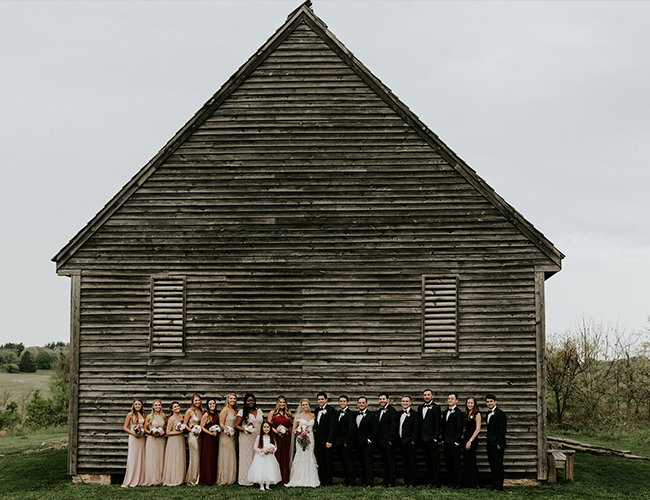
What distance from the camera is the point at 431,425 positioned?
12047mm

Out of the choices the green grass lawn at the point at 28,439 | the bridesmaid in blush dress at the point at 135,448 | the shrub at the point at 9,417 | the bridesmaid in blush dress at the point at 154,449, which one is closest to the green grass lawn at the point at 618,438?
the bridesmaid in blush dress at the point at 154,449

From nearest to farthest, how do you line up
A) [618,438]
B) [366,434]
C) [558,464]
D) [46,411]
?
[366,434], [558,464], [618,438], [46,411]

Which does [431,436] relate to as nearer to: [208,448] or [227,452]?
[227,452]

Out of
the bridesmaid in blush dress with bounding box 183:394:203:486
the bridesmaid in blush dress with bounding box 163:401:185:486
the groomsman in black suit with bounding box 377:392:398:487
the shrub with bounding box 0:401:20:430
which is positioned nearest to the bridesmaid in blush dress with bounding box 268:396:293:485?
the bridesmaid in blush dress with bounding box 183:394:203:486

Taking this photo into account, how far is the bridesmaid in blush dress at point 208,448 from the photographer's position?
12.2m

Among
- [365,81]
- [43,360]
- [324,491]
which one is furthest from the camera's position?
[43,360]

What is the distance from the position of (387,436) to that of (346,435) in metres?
0.82

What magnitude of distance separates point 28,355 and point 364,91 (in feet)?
201

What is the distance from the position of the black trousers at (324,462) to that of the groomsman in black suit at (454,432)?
233 centimetres

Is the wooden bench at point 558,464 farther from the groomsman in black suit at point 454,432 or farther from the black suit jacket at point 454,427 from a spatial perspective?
the black suit jacket at point 454,427

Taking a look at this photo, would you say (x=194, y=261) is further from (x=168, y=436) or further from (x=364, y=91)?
(x=364, y=91)

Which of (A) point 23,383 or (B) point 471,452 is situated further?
(A) point 23,383

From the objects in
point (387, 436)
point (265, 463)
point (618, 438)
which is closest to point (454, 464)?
point (387, 436)

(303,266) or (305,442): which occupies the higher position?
(303,266)
